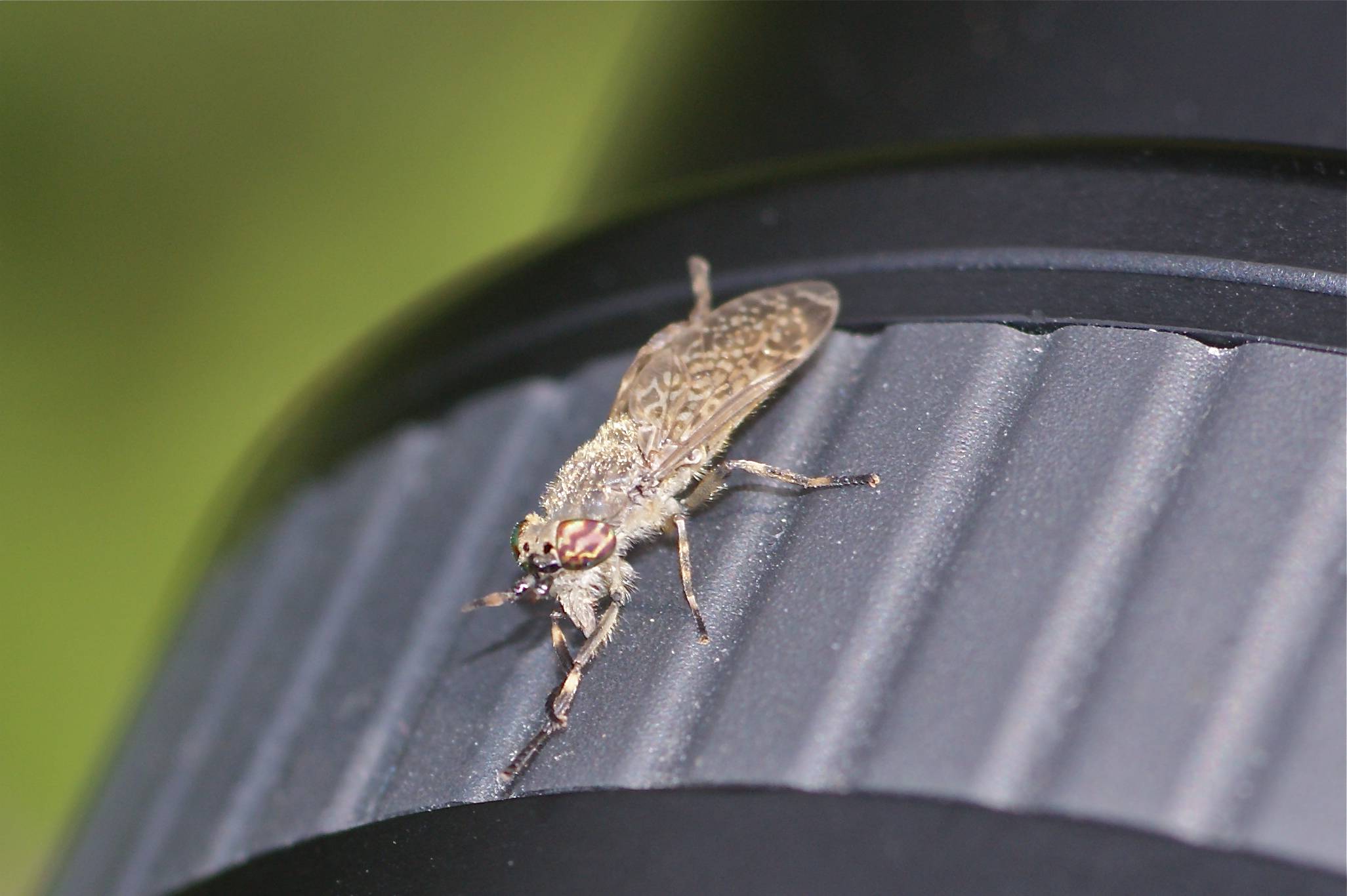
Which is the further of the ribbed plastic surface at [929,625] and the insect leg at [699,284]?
A: the insect leg at [699,284]

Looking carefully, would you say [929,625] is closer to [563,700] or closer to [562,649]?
[563,700]

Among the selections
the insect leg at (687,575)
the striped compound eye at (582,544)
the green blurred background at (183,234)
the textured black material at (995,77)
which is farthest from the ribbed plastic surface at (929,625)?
the green blurred background at (183,234)

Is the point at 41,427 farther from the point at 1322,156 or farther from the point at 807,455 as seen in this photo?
the point at 1322,156

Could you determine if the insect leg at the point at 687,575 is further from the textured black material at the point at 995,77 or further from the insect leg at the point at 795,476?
the textured black material at the point at 995,77

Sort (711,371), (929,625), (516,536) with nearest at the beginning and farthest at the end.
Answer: (929,625) < (516,536) < (711,371)

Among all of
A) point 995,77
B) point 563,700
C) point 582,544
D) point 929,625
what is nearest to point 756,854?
point 929,625

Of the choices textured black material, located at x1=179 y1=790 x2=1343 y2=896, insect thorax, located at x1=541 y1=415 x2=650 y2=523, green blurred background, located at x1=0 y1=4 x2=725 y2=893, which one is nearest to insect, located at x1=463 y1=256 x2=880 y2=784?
insect thorax, located at x1=541 y1=415 x2=650 y2=523
